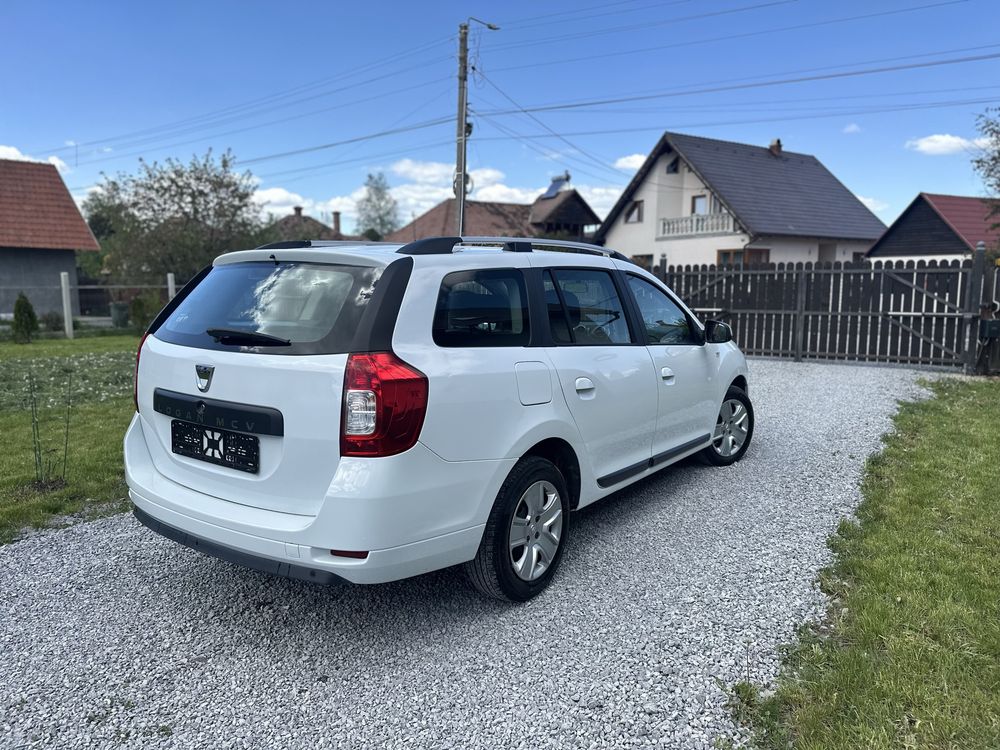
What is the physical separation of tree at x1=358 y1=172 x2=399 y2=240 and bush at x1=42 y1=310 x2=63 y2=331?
156ft

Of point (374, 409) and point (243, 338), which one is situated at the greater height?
point (243, 338)

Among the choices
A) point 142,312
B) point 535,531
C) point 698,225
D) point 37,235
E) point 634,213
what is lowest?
point 535,531

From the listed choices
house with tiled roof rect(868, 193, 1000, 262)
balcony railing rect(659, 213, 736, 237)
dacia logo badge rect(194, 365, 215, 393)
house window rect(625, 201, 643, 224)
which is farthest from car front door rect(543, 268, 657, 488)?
house with tiled roof rect(868, 193, 1000, 262)

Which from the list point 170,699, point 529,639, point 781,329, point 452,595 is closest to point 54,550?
point 170,699

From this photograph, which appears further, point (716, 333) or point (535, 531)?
point (716, 333)

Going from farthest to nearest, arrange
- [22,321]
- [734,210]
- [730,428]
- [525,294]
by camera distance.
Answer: [734,210], [22,321], [730,428], [525,294]

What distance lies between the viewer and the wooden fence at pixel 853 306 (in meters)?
11.3

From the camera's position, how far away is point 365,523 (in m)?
2.69

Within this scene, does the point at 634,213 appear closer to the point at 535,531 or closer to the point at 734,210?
the point at 734,210

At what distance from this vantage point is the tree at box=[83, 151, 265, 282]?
87.0ft

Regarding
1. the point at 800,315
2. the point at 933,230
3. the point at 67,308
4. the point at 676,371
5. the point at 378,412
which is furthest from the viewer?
the point at 933,230

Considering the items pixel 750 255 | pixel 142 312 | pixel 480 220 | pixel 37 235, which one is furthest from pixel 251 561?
pixel 480 220

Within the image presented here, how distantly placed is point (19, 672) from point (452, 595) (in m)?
1.86

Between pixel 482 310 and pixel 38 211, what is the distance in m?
27.1
